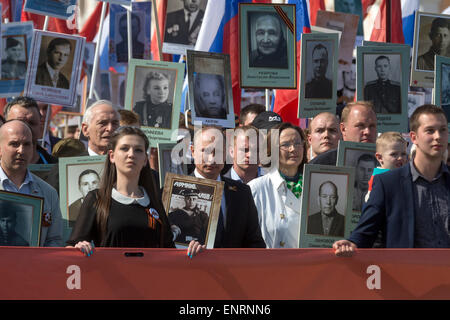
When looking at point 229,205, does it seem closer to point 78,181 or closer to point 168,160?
point 78,181

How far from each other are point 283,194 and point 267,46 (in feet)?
7.12

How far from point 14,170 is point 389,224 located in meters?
2.25

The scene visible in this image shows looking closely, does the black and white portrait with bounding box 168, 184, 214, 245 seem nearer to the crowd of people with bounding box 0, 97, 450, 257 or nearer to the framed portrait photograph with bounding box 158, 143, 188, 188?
the crowd of people with bounding box 0, 97, 450, 257

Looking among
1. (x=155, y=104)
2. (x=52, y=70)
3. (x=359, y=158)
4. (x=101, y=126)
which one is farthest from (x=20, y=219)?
(x=52, y=70)

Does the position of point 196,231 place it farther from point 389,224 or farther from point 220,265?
point 389,224

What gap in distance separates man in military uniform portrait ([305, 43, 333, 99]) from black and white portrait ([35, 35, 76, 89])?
7.56ft

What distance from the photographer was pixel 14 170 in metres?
5.03

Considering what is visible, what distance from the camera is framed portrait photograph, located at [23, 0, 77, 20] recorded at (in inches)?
323

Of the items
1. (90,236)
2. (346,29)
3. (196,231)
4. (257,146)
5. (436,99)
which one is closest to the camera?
(90,236)

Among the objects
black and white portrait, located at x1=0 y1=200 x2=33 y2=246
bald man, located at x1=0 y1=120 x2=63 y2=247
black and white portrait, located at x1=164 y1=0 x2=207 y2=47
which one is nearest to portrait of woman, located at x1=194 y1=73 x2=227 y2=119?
bald man, located at x1=0 y1=120 x2=63 y2=247

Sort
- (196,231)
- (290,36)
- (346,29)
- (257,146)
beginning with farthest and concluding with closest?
(346,29), (290,36), (257,146), (196,231)

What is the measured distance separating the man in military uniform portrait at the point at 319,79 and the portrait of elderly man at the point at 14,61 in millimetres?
2688

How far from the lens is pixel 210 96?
7004mm

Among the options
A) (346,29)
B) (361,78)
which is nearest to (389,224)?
(361,78)
